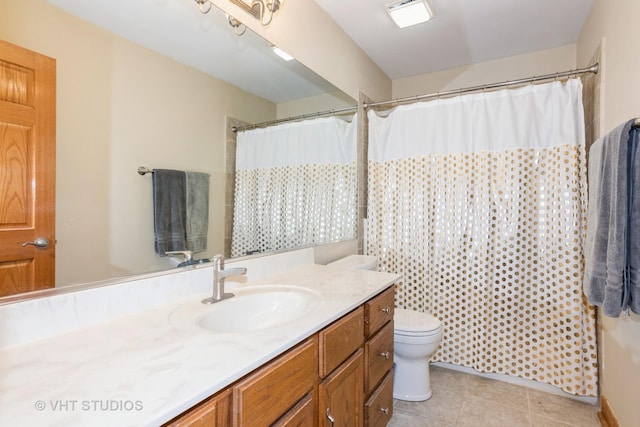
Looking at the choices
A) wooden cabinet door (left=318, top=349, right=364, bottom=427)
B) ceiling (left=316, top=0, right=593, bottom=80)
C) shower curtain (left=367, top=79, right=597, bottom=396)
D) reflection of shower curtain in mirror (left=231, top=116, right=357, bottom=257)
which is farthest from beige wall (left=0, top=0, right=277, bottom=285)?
shower curtain (left=367, top=79, right=597, bottom=396)

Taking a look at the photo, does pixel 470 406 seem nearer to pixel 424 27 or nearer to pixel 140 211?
pixel 140 211

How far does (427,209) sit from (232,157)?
1.48m

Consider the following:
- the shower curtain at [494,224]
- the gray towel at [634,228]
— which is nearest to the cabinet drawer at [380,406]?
the shower curtain at [494,224]

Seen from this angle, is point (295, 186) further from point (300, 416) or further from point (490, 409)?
point (490, 409)

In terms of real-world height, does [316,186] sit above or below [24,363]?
above

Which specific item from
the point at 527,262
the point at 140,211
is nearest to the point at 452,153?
the point at 527,262

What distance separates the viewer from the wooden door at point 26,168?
76cm

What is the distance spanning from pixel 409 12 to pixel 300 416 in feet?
7.39

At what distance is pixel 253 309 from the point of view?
4.07 feet

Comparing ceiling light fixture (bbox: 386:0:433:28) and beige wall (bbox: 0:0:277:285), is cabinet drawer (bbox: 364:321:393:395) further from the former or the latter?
ceiling light fixture (bbox: 386:0:433:28)

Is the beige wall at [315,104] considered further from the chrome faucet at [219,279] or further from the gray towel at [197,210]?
the chrome faucet at [219,279]

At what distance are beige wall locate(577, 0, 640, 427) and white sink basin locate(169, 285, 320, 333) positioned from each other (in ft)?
4.73

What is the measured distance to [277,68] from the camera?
1.70 meters

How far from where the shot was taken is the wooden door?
2.48 feet
